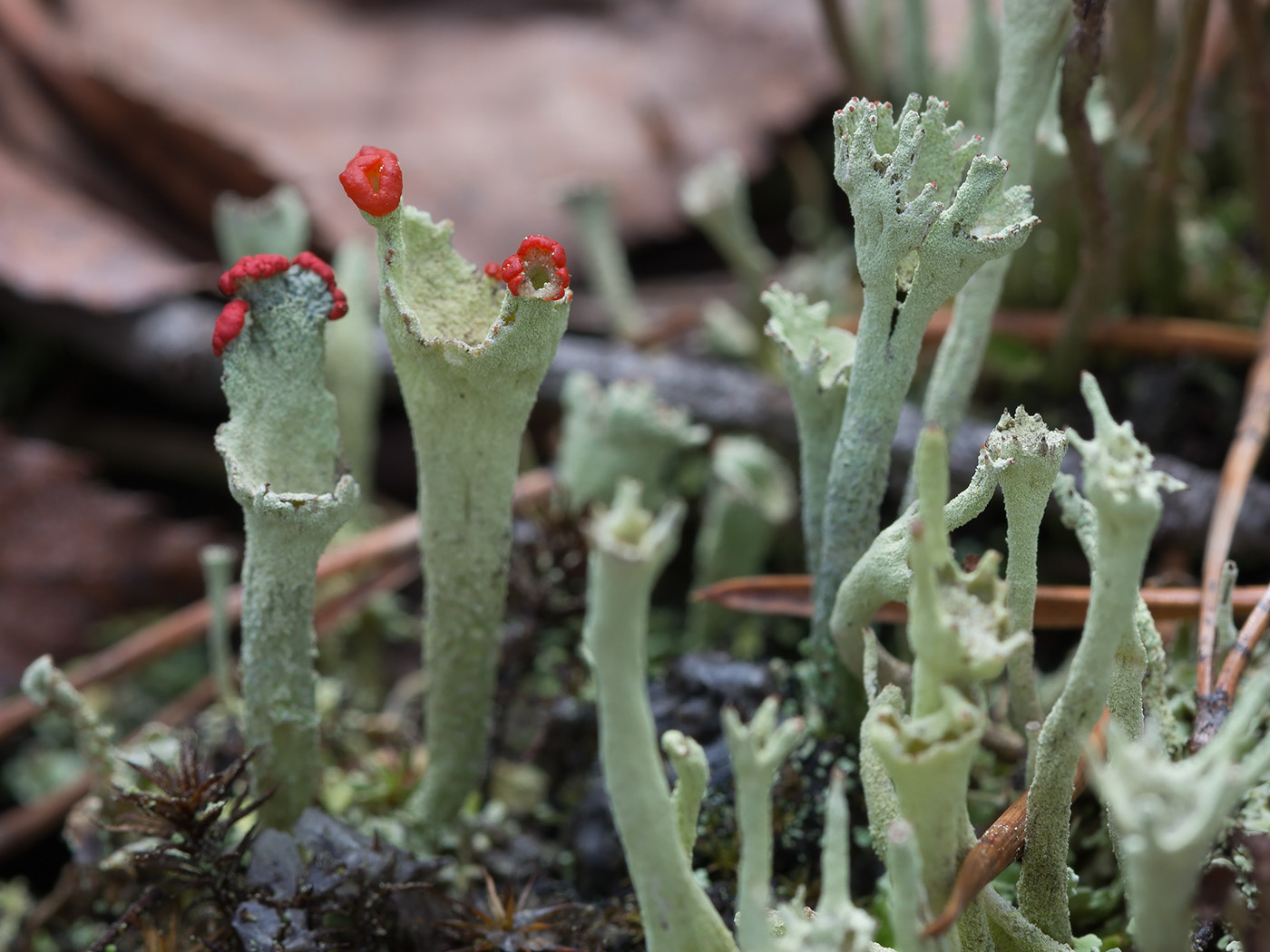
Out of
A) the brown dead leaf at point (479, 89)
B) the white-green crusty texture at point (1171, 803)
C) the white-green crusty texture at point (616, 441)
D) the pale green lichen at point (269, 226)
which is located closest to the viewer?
the white-green crusty texture at point (1171, 803)

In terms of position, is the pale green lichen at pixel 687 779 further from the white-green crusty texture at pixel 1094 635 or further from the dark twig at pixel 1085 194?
the dark twig at pixel 1085 194

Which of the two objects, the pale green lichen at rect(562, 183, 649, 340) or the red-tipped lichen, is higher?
the pale green lichen at rect(562, 183, 649, 340)

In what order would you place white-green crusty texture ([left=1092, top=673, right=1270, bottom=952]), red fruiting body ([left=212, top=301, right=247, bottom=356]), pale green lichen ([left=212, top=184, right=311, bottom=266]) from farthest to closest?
pale green lichen ([left=212, top=184, right=311, bottom=266]) < red fruiting body ([left=212, top=301, right=247, bottom=356]) < white-green crusty texture ([left=1092, top=673, right=1270, bottom=952])

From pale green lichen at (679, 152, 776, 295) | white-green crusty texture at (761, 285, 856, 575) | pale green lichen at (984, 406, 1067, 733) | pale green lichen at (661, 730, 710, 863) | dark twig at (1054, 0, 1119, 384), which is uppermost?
pale green lichen at (679, 152, 776, 295)

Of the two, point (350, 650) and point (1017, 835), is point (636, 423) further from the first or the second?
point (1017, 835)

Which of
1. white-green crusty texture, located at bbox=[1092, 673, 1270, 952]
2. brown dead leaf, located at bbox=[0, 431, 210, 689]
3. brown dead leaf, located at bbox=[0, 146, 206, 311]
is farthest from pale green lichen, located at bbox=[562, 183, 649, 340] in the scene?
white-green crusty texture, located at bbox=[1092, 673, 1270, 952]

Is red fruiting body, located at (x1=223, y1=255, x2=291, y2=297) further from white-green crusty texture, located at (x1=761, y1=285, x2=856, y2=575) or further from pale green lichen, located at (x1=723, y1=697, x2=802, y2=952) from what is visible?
pale green lichen, located at (x1=723, y1=697, x2=802, y2=952)

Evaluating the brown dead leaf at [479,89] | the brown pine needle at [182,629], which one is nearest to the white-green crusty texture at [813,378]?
the brown pine needle at [182,629]
